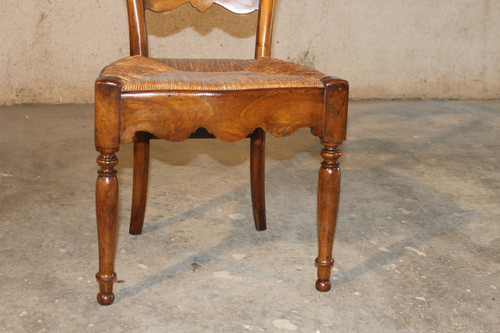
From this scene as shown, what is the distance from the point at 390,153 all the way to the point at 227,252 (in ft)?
4.60

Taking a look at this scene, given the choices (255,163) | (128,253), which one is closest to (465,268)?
(255,163)

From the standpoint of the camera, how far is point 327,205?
55.4 inches

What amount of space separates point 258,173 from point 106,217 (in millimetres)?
578

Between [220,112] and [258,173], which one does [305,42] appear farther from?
[220,112]

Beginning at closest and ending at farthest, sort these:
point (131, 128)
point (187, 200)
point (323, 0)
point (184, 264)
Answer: point (131, 128)
point (184, 264)
point (187, 200)
point (323, 0)

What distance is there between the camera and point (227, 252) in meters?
1.68

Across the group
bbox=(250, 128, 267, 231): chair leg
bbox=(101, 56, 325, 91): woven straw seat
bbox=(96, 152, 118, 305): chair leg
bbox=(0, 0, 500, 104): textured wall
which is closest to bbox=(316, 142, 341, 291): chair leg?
bbox=(101, 56, 325, 91): woven straw seat

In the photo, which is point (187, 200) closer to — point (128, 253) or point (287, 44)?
point (128, 253)

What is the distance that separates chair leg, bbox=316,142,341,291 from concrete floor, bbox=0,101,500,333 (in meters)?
0.06

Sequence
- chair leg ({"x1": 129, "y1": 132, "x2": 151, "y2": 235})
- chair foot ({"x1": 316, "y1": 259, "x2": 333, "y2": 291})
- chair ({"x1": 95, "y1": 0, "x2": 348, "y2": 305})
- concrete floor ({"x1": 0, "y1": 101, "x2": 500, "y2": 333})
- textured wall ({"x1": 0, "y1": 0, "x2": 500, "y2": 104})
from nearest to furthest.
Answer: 1. chair ({"x1": 95, "y1": 0, "x2": 348, "y2": 305})
2. concrete floor ({"x1": 0, "y1": 101, "x2": 500, "y2": 333})
3. chair foot ({"x1": 316, "y1": 259, "x2": 333, "y2": 291})
4. chair leg ({"x1": 129, "y1": 132, "x2": 151, "y2": 235})
5. textured wall ({"x1": 0, "y1": 0, "x2": 500, "y2": 104})

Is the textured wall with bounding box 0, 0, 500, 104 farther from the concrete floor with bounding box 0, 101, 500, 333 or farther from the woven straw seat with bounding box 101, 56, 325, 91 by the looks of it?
the woven straw seat with bounding box 101, 56, 325, 91

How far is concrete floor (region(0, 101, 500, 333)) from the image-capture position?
1.34 m

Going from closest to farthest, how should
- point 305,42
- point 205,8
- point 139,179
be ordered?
point 139,179 < point 205,8 < point 305,42

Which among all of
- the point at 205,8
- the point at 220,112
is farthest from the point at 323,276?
the point at 205,8
